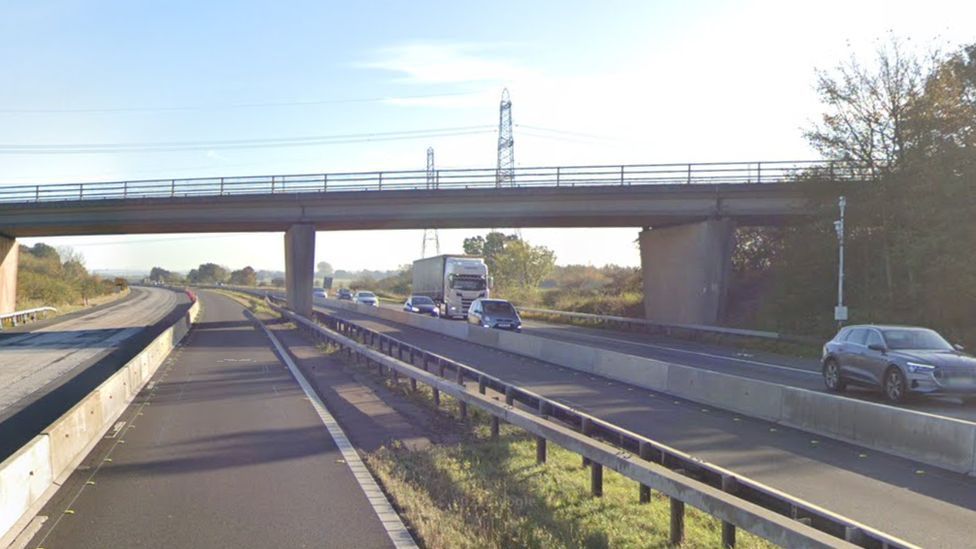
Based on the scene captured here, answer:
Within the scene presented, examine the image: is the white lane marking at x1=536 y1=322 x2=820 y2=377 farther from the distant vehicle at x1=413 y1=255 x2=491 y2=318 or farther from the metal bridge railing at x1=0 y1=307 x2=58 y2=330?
the metal bridge railing at x1=0 y1=307 x2=58 y2=330

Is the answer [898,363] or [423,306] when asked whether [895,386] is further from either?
[423,306]

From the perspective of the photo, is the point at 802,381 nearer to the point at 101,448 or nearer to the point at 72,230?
the point at 101,448

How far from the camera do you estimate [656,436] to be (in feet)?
40.5

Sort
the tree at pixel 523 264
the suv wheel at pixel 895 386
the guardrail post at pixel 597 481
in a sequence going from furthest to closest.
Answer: the tree at pixel 523 264
the suv wheel at pixel 895 386
the guardrail post at pixel 597 481

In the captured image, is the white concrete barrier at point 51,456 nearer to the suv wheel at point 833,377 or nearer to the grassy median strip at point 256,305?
the suv wheel at point 833,377

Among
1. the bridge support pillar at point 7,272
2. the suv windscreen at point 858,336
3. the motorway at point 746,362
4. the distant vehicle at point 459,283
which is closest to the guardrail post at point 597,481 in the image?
the motorway at point 746,362

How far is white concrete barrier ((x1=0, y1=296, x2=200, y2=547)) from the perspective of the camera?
23.2 feet

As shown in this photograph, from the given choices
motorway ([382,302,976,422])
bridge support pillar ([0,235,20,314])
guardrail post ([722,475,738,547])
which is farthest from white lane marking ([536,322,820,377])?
bridge support pillar ([0,235,20,314])

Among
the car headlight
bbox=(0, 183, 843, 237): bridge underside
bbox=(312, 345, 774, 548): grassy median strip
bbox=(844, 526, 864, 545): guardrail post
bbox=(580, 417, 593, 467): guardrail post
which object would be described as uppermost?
bbox=(0, 183, 843, 237): bridge underside

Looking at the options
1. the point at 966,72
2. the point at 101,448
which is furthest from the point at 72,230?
the point at 966,72

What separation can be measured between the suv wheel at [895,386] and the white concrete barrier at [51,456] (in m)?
13.6

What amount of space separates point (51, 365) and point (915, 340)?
A: 22.2 metres

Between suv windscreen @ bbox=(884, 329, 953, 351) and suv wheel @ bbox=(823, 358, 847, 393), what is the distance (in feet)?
5.06

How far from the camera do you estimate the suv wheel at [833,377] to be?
A: 1822cm
